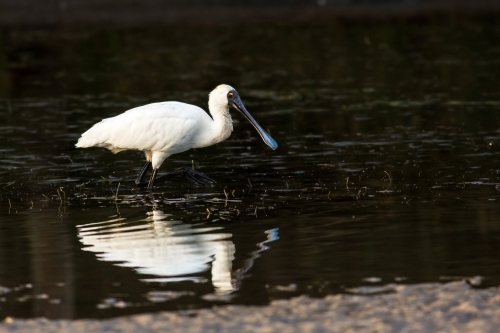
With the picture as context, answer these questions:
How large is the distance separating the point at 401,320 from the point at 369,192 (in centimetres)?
468

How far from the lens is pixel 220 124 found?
1234 cm

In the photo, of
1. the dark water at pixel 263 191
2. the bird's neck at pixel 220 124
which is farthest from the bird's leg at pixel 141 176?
the bird's neck at pixel 220 124

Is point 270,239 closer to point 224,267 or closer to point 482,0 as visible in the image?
point 224,267

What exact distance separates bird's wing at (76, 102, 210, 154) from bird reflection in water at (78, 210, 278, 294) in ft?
6.68

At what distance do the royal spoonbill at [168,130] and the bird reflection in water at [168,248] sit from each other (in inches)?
79.6

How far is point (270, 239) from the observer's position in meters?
8.99

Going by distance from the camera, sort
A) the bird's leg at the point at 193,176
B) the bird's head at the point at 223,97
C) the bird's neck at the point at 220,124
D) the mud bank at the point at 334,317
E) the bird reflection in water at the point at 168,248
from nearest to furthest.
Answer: the mud bank at the point at 334,317
the bird reflection in water at the point at 168,248
the bird's leg at the point at 193,176
the bird's neck at the point at 220,124
the bird's head at the point at 223,97

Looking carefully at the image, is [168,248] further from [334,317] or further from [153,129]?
[153,129]

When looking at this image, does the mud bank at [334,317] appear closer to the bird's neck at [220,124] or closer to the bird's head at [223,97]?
Answer: the bird's neck at [220,124]

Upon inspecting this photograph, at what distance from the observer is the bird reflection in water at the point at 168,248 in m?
7.80

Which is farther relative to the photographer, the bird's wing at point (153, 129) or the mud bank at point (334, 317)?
the bird's wing at point (153, 129)

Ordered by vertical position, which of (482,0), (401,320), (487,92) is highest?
(482,0)

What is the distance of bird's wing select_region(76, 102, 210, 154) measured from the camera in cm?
1218

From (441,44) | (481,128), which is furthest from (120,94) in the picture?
(441,44)
